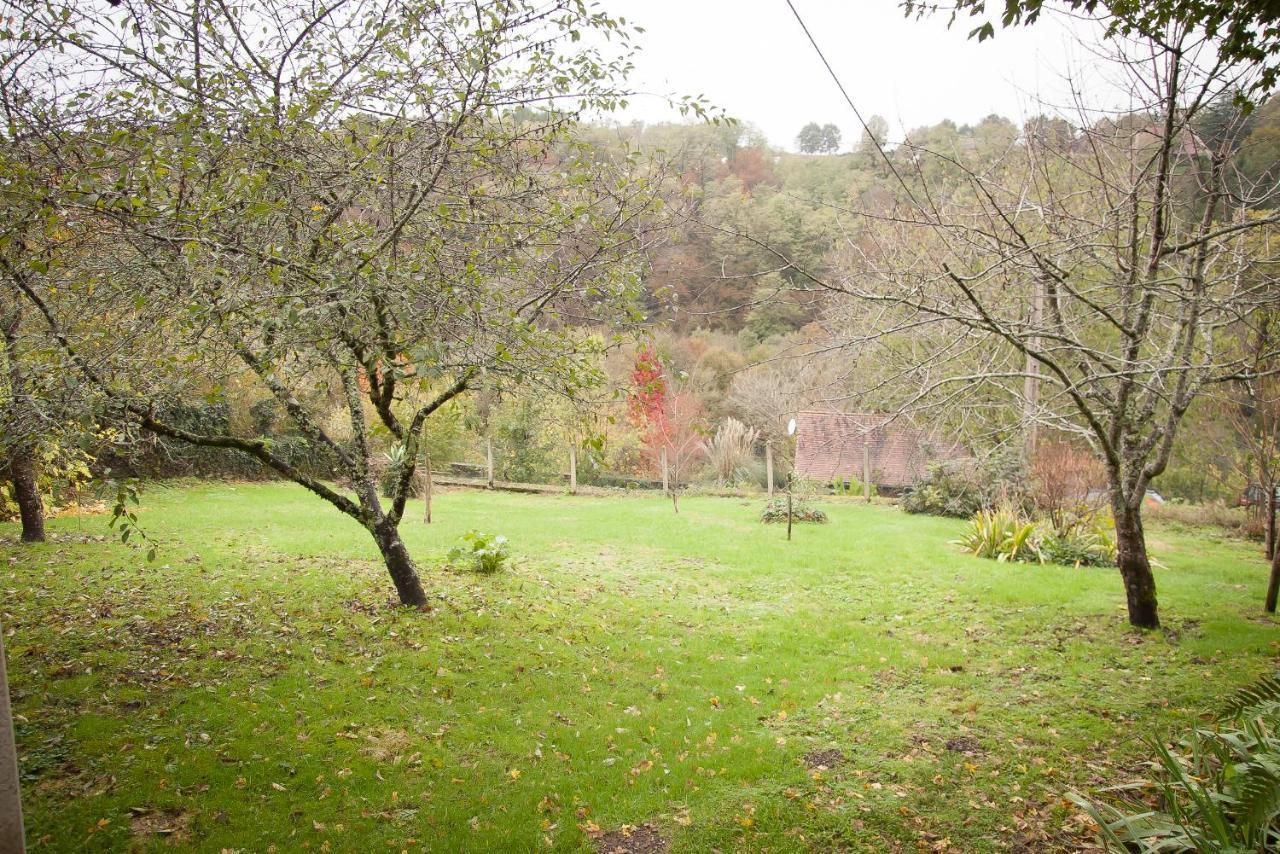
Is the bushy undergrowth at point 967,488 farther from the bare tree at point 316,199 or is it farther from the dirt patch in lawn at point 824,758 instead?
the bare tree at point 316,199

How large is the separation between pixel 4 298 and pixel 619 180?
4.22 metres

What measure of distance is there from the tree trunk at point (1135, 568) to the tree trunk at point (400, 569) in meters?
6.39

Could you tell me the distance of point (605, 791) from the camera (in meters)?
4.04

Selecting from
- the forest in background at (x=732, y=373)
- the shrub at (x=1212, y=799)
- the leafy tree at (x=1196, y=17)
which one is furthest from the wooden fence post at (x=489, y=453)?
the shrub at (x=1212, y=799)

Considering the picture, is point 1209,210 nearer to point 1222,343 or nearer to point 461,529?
point 1222,343

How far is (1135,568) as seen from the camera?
657cm

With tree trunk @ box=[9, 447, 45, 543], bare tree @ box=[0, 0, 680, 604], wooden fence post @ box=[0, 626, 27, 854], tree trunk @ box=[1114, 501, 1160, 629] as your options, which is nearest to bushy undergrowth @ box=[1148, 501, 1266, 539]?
tree trunk @ box=[1114, 501, 1160, 629]

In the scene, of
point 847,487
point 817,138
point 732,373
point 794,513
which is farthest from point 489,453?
point 817,138

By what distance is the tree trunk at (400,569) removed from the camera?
6.55 metres


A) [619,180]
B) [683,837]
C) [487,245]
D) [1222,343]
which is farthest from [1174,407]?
[1222,343]

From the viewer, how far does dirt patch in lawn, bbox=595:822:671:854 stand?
11.6 ft

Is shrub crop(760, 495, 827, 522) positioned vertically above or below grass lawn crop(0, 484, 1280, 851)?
above

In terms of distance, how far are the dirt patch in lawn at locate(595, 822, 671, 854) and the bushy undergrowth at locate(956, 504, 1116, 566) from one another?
874cm

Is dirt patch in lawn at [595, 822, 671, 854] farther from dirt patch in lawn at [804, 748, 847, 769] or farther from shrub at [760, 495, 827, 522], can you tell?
shrub at [760, 495, 827, 522]
